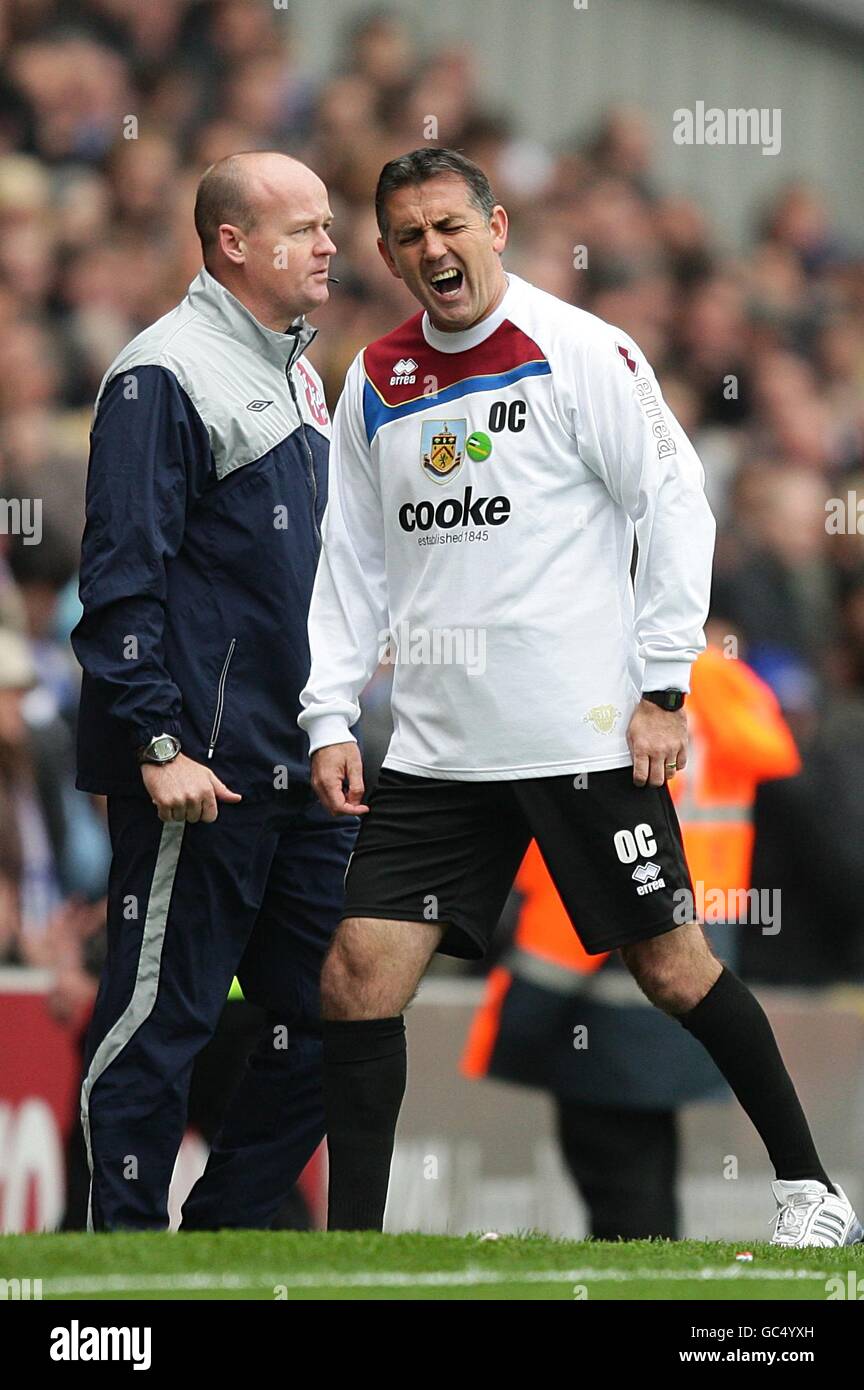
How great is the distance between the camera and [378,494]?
4387 mm

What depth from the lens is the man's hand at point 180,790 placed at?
165 inches

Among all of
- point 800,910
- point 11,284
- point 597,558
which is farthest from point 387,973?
point 11,284

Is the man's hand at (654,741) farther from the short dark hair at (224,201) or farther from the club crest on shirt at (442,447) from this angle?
the short dark hair at (224,201)

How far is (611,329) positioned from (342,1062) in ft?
5.02

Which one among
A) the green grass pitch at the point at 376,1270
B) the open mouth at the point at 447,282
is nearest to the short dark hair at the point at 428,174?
the open mouth at the point at 447,282

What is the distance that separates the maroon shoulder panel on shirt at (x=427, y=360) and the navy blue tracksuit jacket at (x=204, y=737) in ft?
0.96

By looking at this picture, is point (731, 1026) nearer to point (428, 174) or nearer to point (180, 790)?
point (180, 790)

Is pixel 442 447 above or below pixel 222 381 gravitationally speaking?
below

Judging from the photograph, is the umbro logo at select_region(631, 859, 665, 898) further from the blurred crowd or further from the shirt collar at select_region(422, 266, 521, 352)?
the blurred crowd

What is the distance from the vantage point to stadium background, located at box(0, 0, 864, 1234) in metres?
6.79

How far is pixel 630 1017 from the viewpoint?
5840mm

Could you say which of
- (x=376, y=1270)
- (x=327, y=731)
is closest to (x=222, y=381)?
(x=327, y=731)

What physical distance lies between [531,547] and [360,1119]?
1.15 m

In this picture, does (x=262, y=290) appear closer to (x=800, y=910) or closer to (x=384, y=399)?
(x=384, y=399)
